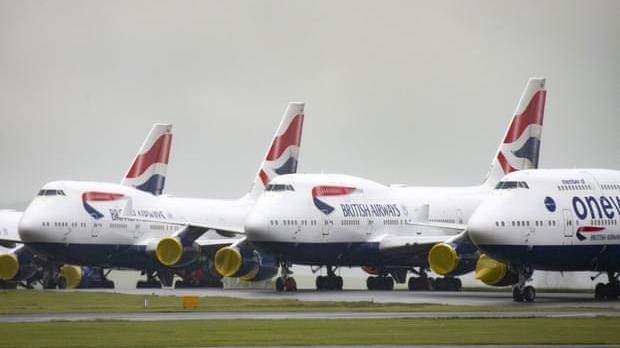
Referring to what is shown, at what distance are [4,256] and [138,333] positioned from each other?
52906mm

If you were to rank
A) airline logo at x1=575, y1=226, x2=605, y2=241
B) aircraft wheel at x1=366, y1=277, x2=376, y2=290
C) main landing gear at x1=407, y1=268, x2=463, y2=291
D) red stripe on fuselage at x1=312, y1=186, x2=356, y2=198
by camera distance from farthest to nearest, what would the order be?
1. aircraft wheel at x1=366, y1=277, x2=376, y2=290
2. main landing gear at x1=407, y1=268, x2=463, y2=291
3. red stripe on fuselage at x1=312, y1=186, x2=356, y2=198
4. airline logo at x1=575, y1=226, x2=605, y2=241

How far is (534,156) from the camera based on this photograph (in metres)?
101

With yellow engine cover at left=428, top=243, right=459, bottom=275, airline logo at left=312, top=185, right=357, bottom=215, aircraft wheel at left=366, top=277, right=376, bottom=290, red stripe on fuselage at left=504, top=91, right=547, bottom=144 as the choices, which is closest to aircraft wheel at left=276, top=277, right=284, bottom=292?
airline logo at left=312, top=185, right=357, bottom=215

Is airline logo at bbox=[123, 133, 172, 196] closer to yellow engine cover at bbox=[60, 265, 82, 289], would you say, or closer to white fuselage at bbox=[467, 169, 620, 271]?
yellow engine cover at bbox=[60, 265, 82, 289]

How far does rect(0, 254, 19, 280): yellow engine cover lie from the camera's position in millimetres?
101000

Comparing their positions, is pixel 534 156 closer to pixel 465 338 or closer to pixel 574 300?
pixel 574 300

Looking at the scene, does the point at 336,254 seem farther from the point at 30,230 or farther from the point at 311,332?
the point at 311,332

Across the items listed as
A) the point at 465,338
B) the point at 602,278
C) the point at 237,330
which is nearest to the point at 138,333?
the point at 237,330

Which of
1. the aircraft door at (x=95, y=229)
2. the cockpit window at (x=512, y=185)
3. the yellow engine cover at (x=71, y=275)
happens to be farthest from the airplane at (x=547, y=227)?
the yellow engine cover at (x=71, y=275)

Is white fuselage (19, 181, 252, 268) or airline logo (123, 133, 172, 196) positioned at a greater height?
airline logo (123, 133, 172, 196)

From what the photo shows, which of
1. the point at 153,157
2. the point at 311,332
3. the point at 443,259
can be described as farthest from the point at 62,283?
the point at 311,332

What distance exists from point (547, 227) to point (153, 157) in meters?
48.2

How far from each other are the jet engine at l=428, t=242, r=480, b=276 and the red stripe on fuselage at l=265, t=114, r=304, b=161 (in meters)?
26.6

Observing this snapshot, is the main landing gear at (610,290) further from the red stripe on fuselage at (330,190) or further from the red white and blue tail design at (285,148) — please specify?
the red white and blue tail design at (285,148)
